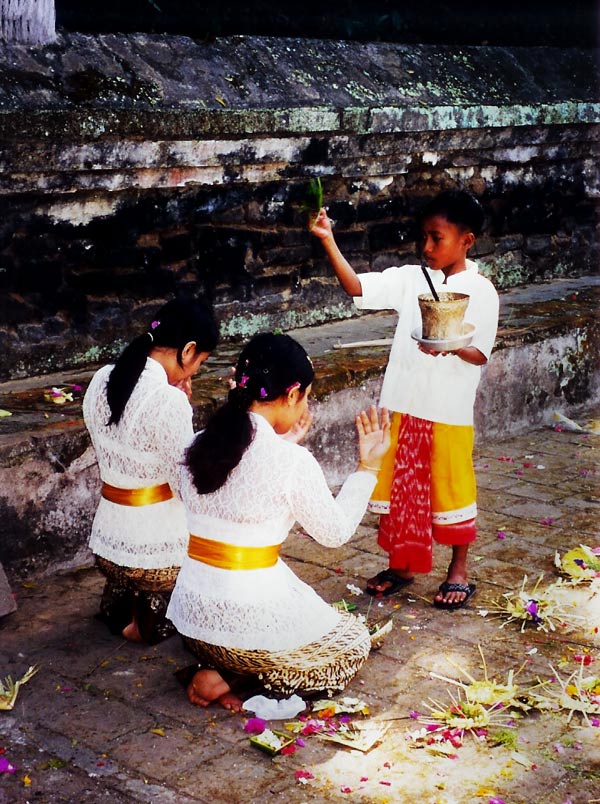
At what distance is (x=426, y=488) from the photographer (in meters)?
5.02

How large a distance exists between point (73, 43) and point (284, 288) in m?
1.95

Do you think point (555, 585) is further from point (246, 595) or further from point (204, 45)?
point (204, 45)

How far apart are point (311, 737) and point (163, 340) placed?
1.58 meters

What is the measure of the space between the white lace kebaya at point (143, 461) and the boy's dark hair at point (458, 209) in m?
1.30

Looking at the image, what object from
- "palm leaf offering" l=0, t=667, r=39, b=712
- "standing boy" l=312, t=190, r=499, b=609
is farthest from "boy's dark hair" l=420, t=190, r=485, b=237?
"palm leaf offering" l=0, t=667, r=39, b=712

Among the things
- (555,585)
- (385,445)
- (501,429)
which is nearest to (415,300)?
(385,445)

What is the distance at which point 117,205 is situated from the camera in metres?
5.93

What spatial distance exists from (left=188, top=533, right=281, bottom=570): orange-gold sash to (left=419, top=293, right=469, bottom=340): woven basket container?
3.55 ft

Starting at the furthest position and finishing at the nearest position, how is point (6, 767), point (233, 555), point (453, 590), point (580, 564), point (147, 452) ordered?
point (580, 564), point (453, 590), point (147, 452), point (233, 555), point (6, 767)

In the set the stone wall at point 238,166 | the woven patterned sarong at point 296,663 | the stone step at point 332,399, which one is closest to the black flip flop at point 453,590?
the woven patterned sarong at point 296,663

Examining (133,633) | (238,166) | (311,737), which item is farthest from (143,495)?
(238,166)

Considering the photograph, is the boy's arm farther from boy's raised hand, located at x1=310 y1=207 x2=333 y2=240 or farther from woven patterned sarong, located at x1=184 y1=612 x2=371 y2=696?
woven patterned sarong, located at x1=184 y1=612 x2=371 y2=696

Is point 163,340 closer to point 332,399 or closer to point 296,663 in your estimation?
point 296,663

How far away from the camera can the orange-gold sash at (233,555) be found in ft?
12.9
